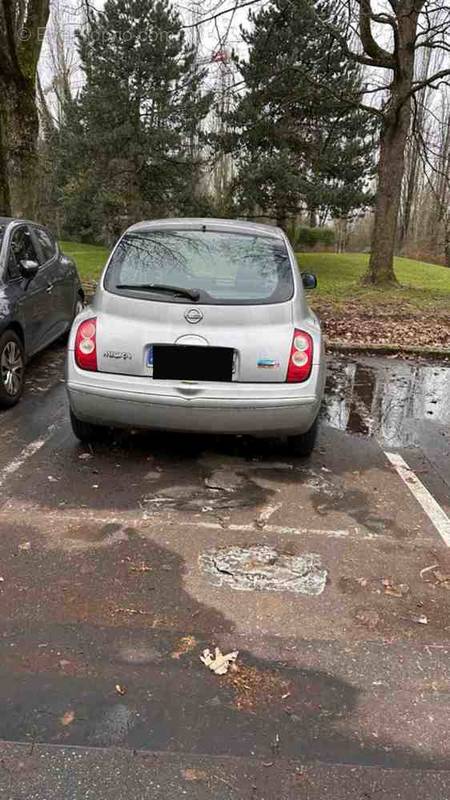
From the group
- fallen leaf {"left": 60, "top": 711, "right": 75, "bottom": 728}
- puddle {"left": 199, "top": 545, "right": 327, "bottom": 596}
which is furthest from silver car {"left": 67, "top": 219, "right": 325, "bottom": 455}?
fallen leaf {"left": 60, "top": 711, "right": 75, "bottom": 728}

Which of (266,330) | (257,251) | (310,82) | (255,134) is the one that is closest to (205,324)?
(266,330)

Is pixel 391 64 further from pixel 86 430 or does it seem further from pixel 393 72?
pixel 86 430

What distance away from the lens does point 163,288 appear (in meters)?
4.47

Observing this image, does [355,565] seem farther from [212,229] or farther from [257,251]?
[212,229]

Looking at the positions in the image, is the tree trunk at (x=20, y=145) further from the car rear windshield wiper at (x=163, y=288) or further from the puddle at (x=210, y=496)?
the puddle at (x=210, y=496)

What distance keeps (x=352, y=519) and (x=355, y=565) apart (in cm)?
57

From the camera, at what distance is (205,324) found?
167 inches

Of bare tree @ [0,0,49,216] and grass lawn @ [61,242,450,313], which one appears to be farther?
grass lawn @ [61,242,450,313]

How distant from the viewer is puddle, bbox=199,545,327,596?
315 cm

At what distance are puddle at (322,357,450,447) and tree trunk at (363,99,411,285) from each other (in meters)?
6.71

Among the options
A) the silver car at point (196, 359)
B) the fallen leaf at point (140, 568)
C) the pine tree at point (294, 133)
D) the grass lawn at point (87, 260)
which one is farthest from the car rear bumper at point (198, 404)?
the pine tree at point (294, 133)

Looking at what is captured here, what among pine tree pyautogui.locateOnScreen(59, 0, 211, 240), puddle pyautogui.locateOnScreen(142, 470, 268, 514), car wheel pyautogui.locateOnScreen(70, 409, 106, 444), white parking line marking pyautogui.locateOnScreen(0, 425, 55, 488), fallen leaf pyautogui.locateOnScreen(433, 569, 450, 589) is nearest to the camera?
fallen leaf pyautogui.locateOnScreen(433, 569, 450, 589)

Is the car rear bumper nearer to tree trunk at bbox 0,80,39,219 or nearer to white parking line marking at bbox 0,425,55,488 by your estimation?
white parking line marking at bbox 0,425,55,488

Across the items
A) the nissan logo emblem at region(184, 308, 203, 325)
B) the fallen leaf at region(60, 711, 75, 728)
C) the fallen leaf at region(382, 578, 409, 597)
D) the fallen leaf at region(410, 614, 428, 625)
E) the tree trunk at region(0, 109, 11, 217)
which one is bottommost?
the fallen leaf at region(60, 711, 75, 728)
